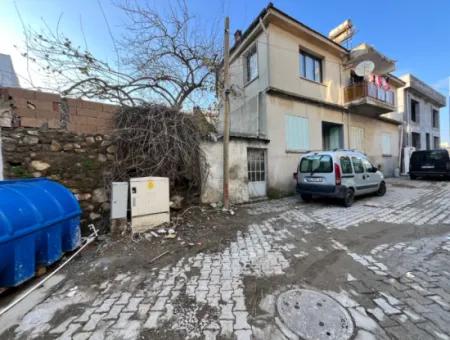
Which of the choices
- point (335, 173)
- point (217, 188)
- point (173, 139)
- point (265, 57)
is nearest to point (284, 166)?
point (335, 173)

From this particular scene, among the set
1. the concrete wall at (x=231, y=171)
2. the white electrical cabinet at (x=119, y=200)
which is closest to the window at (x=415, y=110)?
the concrete wall at (x=231, y=171)

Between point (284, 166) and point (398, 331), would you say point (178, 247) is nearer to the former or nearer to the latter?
point (398, 331)

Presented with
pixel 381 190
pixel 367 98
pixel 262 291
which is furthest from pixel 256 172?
pixel 367 98

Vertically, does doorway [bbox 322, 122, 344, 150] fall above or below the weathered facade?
below

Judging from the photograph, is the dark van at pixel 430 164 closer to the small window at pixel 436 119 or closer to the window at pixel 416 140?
the window at pixel 416 140

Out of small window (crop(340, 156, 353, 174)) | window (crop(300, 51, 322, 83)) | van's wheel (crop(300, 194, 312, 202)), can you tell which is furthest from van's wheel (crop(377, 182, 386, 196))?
window (crop(300, 51, 322, 83))

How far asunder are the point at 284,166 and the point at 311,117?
297cm

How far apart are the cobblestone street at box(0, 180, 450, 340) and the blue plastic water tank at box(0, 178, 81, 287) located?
0.51 metres

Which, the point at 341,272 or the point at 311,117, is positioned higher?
the point at 311,117

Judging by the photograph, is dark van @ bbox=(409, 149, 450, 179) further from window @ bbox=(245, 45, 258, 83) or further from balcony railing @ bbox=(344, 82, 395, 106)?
window @ bbox=(245, 45, 258, 83)

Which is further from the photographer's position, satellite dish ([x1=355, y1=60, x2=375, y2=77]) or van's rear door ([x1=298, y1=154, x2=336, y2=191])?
satellite dish ([x1=355, y1=60, x2=375, y2=77])

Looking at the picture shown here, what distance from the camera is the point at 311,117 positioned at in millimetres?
10180

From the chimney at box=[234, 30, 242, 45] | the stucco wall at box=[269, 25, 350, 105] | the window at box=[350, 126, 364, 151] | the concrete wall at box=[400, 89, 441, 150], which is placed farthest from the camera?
the concrete wall at box=[400, 89, 441, 150]

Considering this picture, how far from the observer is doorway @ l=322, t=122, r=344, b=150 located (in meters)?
11.6
